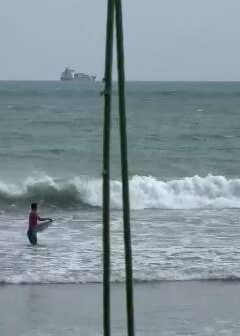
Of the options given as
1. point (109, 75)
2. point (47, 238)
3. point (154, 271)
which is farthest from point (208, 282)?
point (109, 75)

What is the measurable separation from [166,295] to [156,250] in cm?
349

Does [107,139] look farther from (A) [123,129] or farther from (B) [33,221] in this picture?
(B) [33,221]

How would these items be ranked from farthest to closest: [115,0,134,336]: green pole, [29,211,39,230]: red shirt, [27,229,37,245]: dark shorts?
1. [29,211,39,230]: red shirt
2. [27,229,37,245]: dark shorts
3. [115,0,134,336]: green pole

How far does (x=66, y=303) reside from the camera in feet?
36.0

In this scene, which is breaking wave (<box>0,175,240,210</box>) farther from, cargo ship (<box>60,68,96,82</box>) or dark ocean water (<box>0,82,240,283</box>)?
cargo ship (<box>60,68,96,82</box>)

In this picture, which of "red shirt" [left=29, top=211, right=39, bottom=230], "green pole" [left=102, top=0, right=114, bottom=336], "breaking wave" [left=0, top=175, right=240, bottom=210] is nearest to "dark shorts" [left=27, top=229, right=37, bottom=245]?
"red shirt" [left=29, top=211, right=39, bottom=230]

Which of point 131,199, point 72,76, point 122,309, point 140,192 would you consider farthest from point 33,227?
point 72,76

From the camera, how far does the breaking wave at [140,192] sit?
23922 millimetres

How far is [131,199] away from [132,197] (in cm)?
46

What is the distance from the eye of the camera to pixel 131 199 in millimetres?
24438

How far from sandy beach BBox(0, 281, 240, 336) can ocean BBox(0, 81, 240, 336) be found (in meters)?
0.26

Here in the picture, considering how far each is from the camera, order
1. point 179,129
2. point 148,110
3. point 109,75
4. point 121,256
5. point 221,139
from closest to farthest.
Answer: point 109,75 → point 121,256 → point 221,139 → point 179,129 → point 148,110

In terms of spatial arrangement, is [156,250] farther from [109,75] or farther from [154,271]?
[109,75]

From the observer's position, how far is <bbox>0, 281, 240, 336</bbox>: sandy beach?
9.67 metres
